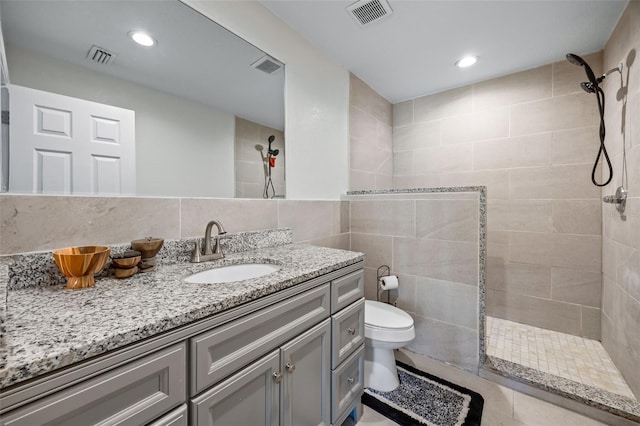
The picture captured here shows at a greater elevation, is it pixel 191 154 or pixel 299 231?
pixel 191 154

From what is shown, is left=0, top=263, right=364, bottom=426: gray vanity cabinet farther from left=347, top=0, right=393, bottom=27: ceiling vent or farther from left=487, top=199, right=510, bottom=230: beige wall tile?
left=487, top=199, right=510, bottom=230: beige wall tile

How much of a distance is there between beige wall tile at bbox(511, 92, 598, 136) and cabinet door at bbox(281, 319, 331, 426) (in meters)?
2.48

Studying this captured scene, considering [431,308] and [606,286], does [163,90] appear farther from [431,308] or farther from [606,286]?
[606,286]

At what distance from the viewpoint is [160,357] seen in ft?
2.01

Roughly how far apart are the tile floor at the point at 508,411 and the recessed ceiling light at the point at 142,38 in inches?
84.2

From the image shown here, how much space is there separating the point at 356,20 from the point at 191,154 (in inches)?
55.0

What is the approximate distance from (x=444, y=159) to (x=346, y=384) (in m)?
2.35

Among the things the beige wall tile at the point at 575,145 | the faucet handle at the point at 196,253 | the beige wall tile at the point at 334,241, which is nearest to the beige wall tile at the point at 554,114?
the beige wall tile at the point at 575,145

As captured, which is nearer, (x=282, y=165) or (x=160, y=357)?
(x=160, y=357)

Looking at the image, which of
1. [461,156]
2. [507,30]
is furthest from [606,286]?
[507,30]

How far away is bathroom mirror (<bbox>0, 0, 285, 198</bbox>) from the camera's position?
A: 0.94 meters

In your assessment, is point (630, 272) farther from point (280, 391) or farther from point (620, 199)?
point (280, 391)

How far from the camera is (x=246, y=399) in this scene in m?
0.81

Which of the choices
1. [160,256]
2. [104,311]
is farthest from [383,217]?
[104,311]
